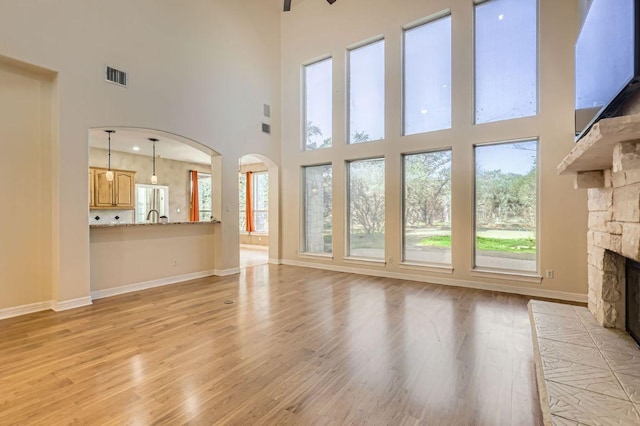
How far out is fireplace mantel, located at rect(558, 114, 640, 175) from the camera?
140cm

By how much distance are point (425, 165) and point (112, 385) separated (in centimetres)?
522

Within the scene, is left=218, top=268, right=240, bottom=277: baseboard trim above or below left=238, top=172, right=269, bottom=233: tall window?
below

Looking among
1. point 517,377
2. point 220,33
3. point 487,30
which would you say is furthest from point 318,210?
point 517,377

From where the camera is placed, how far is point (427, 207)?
5418mm

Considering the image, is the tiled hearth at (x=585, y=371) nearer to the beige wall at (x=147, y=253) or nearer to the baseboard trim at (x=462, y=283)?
the baseboard trim at (x=462, y=283)

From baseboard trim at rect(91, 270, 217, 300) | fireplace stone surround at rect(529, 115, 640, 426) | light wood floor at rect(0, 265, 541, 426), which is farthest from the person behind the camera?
baseboard trim at rect(91, 270, 217, 300)

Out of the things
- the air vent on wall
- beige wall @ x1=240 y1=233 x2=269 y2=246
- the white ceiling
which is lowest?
beige wall @ x1=240 y1=233 x2=269 y2=246

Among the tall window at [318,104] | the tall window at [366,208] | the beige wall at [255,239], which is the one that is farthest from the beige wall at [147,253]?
the beige wall at [255,239]

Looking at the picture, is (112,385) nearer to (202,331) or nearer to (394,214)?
(202,331)

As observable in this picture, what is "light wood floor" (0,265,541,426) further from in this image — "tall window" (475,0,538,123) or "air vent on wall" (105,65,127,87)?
"air vent on wall" (105,65,127,87)

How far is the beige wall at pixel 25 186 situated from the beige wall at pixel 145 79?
82mm

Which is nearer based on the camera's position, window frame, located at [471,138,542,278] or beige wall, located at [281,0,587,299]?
beige wall, located at [281,0,587,299]

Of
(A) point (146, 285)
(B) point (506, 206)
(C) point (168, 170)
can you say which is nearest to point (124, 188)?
(C) point (168, 170)

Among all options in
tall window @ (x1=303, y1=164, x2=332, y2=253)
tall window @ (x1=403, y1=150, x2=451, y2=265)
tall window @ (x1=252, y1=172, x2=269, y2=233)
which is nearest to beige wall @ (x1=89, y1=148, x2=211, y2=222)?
tall window @ (x1=252, y1=172, x2=269, y2=233)
